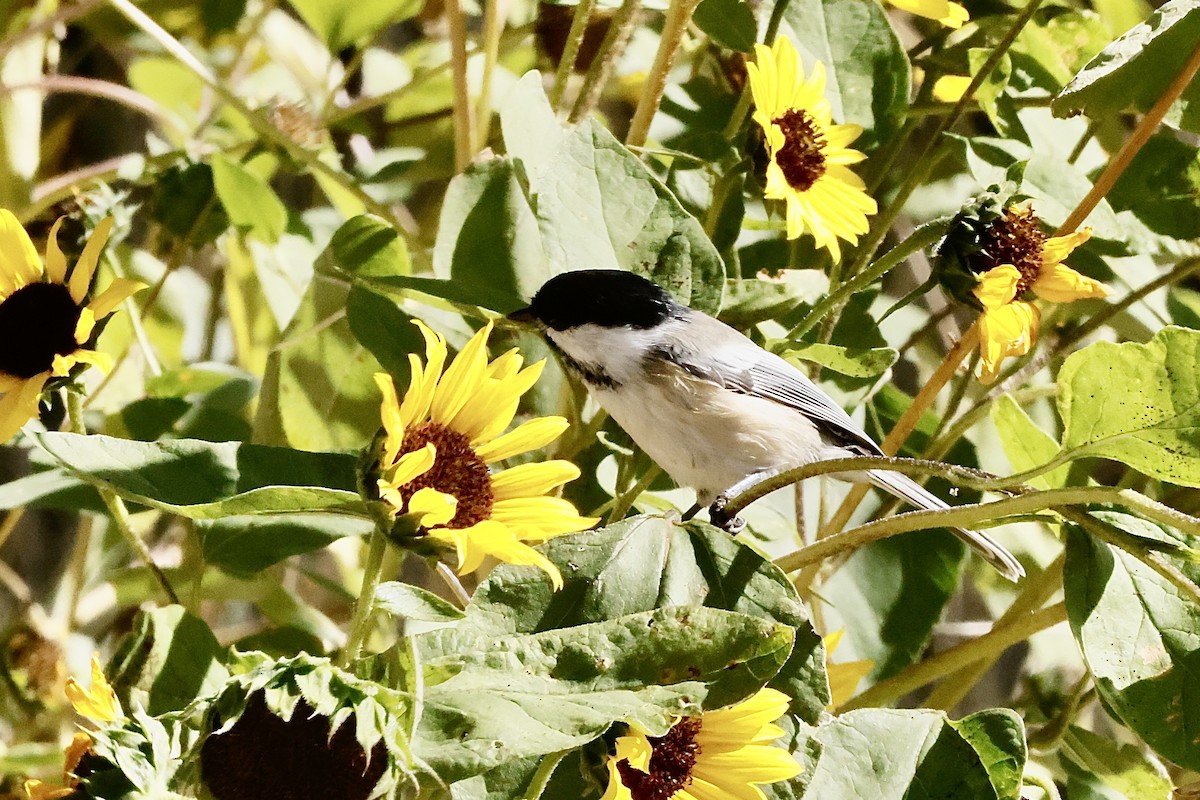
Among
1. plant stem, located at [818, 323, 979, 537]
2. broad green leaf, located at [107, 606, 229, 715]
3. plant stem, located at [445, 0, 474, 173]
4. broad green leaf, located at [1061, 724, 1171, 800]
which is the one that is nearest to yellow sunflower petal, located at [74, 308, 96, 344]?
broad green leaf, located at [107, 606, 229, 715]

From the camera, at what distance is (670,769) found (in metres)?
0.38

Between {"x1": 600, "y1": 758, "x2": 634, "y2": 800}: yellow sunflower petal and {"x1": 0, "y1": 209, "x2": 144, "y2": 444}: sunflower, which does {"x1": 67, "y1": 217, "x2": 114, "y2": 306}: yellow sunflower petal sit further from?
{"x1": 600, "y1": 758, "x2": 634, "y2": 800}: yellow sunflower petal

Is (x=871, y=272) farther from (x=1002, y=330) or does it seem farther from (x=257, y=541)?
(x=257, y=541)

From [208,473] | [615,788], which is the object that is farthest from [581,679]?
[208,473]

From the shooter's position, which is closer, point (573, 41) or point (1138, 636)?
point (1138, 636)

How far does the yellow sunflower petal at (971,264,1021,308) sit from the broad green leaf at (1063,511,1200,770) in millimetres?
97

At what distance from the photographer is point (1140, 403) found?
387 millimetres

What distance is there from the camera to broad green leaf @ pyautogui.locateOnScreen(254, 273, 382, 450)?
1.68 ft

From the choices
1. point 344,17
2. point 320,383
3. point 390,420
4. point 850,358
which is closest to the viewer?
point 390,420

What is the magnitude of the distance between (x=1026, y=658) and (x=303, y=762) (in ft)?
2.89

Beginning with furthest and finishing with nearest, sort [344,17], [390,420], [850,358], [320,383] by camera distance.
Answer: [344,17]
[320,383]
[850,358]
[390,420]

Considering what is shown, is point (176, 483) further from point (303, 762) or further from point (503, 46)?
point (503, 46)

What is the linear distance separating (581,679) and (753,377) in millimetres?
279

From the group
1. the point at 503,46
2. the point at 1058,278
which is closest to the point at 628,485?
the point at 1058,278
